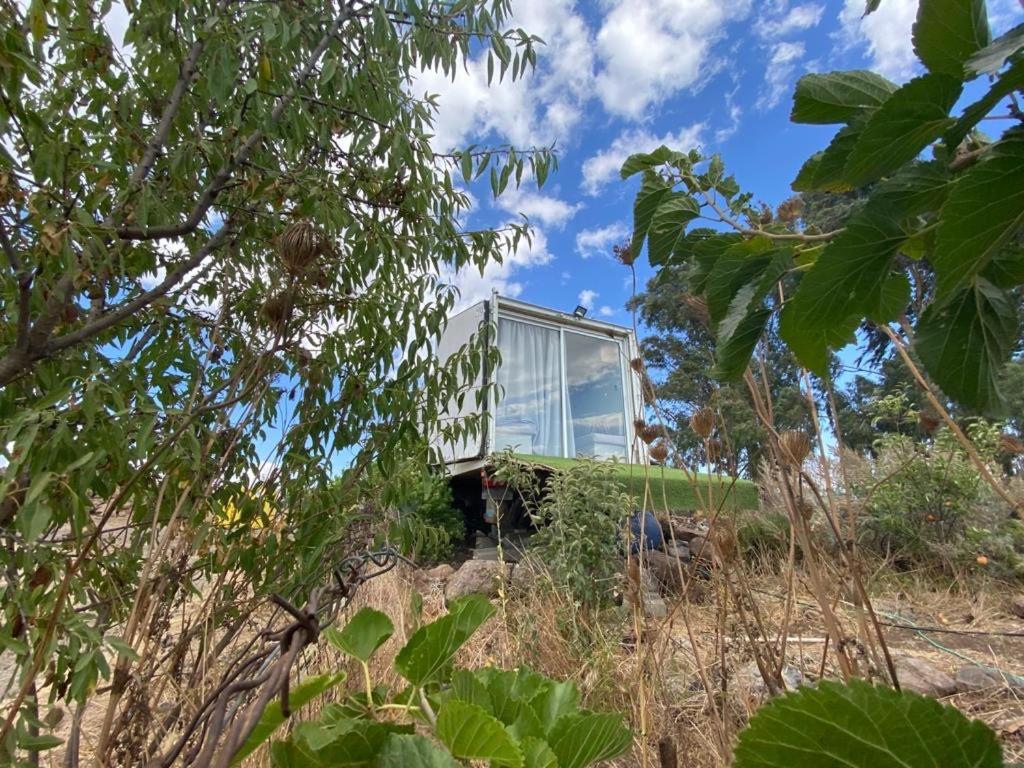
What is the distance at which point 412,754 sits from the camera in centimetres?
32

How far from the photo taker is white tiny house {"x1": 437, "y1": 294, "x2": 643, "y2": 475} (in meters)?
6.97

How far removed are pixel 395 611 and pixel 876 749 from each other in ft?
10.6

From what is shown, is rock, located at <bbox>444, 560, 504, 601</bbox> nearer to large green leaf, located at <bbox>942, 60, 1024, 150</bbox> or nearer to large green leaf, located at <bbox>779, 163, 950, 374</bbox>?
large green leaf, located at <bbox>779, 163, 950, 374</bbox>

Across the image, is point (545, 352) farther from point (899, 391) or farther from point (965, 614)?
point (965, 614)

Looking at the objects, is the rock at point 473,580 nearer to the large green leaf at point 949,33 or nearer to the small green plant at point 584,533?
the small green plant at point 584,533

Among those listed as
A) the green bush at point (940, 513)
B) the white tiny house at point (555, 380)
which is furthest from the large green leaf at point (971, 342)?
the white tiny house at point (555, 380)

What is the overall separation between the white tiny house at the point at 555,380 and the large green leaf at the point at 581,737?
6.05 meters

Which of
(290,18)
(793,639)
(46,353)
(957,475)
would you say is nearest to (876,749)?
(46,353)

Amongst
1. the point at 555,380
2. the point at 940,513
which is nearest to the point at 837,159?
the point at 940,513

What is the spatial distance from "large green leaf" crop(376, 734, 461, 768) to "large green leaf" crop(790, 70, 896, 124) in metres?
0.59

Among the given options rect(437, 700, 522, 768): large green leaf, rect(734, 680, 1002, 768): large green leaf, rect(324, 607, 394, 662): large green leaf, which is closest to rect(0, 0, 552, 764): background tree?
rect(324, 607, 394, 662): large green leaf

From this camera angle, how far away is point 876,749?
274 millimetres

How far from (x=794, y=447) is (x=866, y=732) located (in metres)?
0.58

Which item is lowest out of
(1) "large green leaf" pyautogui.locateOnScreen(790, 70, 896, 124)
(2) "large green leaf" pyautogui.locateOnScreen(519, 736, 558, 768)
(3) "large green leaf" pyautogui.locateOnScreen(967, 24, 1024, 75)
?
(2) "large green leaf" pyautogui.locateOnScreen(519, 736, 558, 768)
